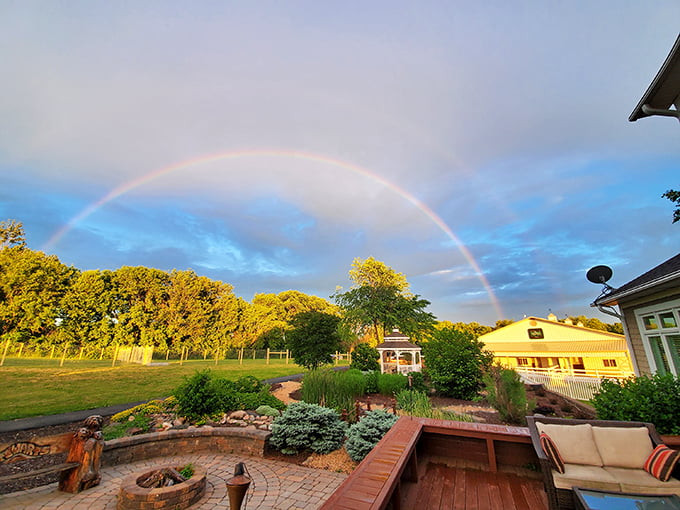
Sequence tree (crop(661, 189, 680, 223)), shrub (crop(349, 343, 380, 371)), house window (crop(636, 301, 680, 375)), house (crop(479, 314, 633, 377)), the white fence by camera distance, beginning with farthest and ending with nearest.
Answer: house (crop(479, 314, 633, 377)), shrub (crop(349, 343, 380, 371)), the white fence, house window (crop(636, 301, 680, 375)), tree (crop(661, 189, 680, 223))

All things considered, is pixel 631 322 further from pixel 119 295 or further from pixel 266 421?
pixel 119 295

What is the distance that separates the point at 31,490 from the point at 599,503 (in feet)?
22.4

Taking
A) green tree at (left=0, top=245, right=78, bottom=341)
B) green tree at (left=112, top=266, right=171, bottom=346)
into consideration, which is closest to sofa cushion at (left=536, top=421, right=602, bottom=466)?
green tree at (left=0, top=245, right=78, bottom=341)

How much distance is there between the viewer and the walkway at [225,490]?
3820 millimetres

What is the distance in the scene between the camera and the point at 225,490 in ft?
14.1

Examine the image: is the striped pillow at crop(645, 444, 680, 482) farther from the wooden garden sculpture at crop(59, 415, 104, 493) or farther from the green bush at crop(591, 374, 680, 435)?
the wooden garden sculpture at crop(59, 415, 104, 493)

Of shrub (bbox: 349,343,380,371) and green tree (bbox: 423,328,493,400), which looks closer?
green tree (bbox: 423,328,493,400)

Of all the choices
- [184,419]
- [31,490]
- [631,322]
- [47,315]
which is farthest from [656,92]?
[47,315]

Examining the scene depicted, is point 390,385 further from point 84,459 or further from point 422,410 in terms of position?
point 84,459

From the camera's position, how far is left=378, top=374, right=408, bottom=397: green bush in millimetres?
11797

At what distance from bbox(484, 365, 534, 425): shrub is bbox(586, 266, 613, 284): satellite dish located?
11.0 ft

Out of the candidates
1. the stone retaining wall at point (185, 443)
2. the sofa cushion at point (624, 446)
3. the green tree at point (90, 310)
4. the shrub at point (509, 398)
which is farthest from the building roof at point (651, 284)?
the green tree at point (90, 310)

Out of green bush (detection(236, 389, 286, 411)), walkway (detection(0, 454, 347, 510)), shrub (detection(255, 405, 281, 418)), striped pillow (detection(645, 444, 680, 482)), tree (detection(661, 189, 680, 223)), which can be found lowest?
walkway (detection(0, 454, 347, 510))

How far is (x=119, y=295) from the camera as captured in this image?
24438 mm
